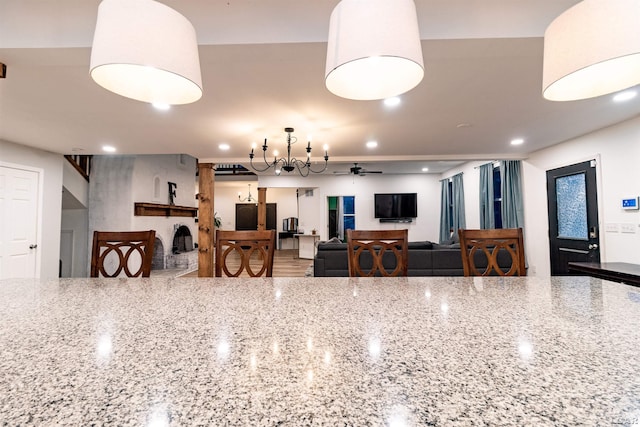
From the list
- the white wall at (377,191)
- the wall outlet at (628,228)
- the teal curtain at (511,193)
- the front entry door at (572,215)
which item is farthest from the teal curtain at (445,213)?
the wall outlet at (628,228)

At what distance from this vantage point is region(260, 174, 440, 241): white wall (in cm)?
838

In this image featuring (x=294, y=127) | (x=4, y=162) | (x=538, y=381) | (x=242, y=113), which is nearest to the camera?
(x=538, y=381)

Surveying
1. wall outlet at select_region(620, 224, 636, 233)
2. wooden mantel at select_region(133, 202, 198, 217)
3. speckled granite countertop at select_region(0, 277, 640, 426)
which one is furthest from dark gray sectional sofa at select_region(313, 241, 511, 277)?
wooden mantel at select_region(133, 202, 198, 217)

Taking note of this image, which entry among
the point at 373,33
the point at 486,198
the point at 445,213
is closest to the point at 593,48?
the point at 373,33

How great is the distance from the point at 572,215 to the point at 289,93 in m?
4.18

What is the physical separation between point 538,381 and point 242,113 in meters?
3.09

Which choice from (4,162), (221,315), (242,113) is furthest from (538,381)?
(4,162)

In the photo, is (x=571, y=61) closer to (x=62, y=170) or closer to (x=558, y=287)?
(x=558, y=287)

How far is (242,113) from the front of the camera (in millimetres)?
3047

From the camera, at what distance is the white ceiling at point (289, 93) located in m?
1.67

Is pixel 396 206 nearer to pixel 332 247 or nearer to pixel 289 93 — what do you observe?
pixel 332 247

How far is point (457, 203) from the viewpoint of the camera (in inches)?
282

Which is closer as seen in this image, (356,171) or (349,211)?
(356,171)

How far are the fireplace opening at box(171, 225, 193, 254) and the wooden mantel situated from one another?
39 cm
